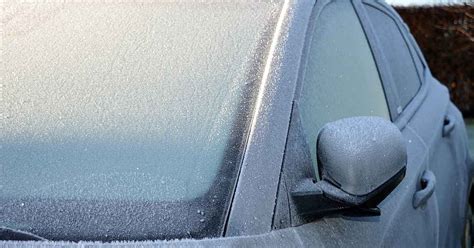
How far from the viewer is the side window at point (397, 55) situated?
3.06m

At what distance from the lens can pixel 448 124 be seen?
334 cm

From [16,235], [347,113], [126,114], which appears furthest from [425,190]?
[16,235]

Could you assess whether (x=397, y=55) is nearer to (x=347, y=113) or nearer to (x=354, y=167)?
(x=347, y=113)

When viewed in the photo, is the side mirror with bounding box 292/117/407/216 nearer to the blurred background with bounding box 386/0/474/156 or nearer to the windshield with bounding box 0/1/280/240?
the windshield with bounding box 0/1/280/240

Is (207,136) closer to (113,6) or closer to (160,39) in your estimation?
(160,39)

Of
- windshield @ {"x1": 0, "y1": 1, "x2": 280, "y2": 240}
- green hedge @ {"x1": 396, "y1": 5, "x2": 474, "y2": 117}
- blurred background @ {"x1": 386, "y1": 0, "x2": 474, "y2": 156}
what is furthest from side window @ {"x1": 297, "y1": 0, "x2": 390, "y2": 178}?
green hedge @ {"x1": 396, "y1": 5, "x2": 474, "y2": 117}

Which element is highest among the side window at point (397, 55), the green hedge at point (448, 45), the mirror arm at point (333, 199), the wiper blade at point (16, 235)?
the wiper blade at point (16, 235)

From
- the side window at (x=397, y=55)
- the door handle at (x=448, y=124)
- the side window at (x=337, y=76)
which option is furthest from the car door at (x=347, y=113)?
the door handle at (x=448, y=124)

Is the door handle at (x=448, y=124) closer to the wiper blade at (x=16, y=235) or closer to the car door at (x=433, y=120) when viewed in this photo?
the car door at (x=433, y=120)

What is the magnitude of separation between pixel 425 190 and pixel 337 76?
1.57 ft

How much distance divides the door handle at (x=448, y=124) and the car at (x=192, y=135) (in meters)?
0.92

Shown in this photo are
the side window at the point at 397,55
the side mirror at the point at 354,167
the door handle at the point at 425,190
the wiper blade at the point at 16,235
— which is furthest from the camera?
the side window at the point at 397,55

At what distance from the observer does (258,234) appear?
1.60 meters

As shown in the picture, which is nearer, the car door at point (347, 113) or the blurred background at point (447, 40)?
the car door at point (347, 113)
